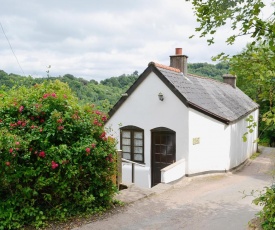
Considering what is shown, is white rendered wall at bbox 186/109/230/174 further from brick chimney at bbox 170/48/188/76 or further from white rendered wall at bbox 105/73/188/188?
brick chimney at bbox 170/48/188/76

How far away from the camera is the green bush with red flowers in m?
6.41

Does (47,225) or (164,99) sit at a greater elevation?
(164,99)

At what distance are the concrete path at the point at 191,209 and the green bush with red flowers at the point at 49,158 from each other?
2.76 feet

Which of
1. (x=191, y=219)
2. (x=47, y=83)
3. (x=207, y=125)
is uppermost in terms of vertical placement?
(x=47, y=83)

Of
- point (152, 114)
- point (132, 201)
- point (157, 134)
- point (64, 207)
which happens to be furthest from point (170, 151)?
point (64, 207)

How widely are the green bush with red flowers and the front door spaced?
21.5 ft

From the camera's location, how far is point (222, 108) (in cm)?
1595

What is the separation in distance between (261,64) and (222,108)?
11055 millimetres

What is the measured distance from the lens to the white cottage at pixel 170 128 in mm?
13531

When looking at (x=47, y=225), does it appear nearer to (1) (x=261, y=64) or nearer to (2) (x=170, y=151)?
(1) (x=261, y=64)

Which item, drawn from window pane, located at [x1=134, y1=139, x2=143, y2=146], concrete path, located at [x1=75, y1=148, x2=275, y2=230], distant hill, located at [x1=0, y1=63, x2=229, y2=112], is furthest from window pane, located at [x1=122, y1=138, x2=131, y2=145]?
concrete path, located at [x1=75, y1=148, x2=275, y2=230]

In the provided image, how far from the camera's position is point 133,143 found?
14.9 metres

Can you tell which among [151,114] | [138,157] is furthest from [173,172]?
[151,114]

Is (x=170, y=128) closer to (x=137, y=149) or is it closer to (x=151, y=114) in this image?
(x=151, y=114)
